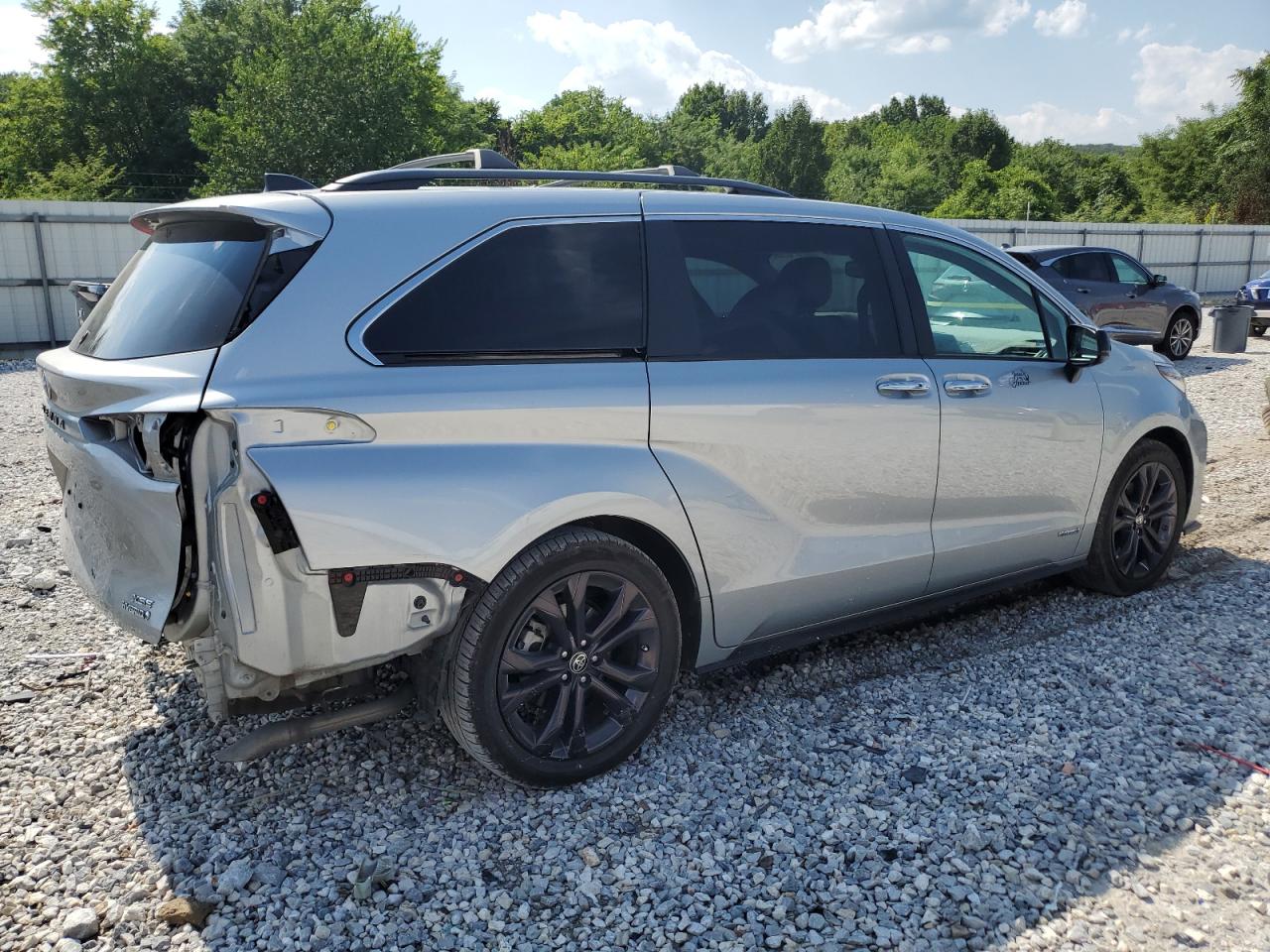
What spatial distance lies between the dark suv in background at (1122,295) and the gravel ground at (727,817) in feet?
36.7

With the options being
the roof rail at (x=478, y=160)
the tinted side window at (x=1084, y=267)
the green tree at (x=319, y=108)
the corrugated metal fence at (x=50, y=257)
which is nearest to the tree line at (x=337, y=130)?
the green tree at (x=319, y=108)

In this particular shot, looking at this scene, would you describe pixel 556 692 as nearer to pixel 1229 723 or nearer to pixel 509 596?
pixel 509 596

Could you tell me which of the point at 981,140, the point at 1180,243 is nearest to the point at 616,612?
the point at 1180,243

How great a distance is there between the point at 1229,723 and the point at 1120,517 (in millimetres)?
1462

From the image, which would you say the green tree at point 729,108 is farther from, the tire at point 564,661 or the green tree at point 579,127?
the tire at point 564,661

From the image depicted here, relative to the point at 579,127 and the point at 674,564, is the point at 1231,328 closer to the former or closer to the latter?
the point at 674,564

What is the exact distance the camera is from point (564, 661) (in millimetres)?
3158

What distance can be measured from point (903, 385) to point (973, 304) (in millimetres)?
791

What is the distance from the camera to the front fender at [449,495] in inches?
104

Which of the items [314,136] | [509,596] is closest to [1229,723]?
[509,596]

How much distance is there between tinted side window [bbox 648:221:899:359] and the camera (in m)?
3.39

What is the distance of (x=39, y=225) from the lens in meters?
17.8

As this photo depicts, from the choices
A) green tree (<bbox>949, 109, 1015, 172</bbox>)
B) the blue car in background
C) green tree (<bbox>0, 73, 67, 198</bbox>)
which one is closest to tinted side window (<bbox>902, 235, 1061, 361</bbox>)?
the blue car in background

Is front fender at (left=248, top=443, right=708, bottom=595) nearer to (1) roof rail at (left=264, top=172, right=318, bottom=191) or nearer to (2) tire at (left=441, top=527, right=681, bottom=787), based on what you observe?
(2) tire at (left=441, top=527, right=681, bottom=787)
